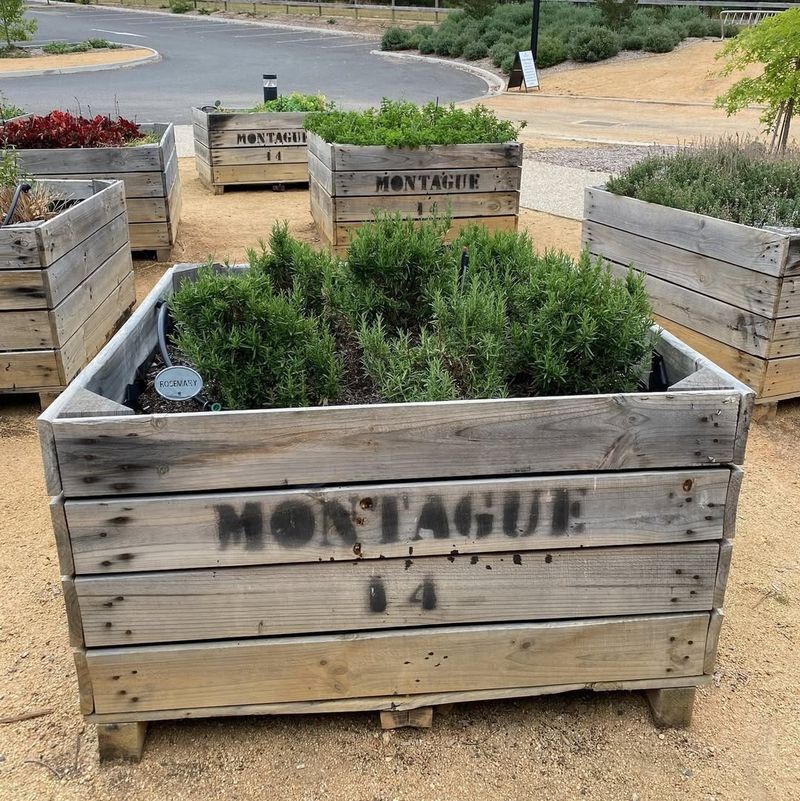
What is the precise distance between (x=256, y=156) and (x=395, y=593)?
360 inches

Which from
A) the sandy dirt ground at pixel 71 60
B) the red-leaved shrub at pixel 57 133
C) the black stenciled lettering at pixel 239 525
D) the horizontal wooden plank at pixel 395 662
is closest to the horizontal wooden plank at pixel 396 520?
the black stenciled lettering at pixel 239 525

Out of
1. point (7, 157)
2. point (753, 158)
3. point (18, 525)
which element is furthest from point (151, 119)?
point (18, 525)

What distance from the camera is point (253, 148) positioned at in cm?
1062

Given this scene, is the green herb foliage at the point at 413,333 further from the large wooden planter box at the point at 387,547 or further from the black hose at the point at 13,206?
the black hose at the point at 13,206

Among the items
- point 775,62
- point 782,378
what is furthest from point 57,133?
point 782,378

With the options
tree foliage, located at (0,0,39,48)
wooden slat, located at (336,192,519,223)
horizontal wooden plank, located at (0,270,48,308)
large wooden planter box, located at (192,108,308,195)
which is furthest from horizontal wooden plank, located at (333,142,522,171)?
tree foliage, located at (0,0,39,48)

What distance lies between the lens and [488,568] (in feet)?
8.20

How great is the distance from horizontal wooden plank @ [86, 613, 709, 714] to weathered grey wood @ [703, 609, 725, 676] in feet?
0.06

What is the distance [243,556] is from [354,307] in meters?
1.19

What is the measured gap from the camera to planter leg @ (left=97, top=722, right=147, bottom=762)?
8.25 feet

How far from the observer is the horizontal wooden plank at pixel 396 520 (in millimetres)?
2352

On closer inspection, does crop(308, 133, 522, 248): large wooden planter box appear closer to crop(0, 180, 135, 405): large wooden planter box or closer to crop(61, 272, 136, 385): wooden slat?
crop(61, 272, 136, 385): wooden slat

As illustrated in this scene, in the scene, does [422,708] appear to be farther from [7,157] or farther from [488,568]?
[7,157]

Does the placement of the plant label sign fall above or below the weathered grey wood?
above
